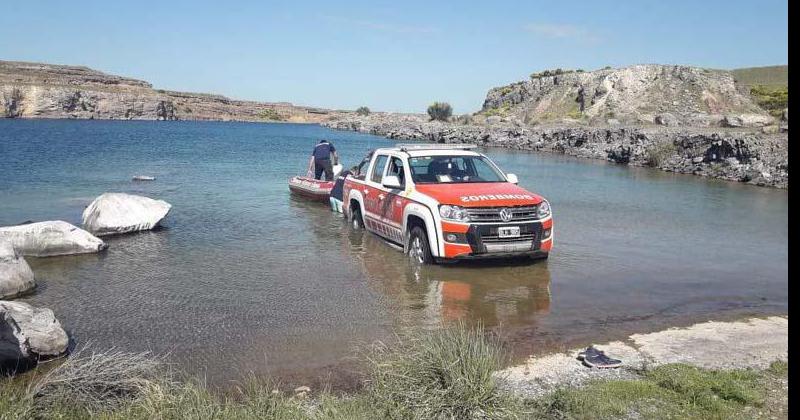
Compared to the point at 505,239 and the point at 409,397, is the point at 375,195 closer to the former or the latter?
the point at 505,239

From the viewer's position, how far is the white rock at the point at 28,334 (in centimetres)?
561

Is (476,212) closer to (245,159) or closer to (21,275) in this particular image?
(21,275)

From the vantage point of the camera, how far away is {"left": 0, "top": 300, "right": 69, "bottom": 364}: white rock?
5.61m

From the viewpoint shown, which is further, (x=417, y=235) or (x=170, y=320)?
(x=417, y=235)

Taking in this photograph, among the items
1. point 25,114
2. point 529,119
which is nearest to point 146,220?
point 529,119

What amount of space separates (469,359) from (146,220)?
10.1 m

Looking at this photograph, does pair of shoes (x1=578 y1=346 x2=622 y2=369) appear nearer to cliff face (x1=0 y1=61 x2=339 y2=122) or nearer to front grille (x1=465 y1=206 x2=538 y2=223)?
front grille (x1=465 y1=206 x2=538 y2=223)

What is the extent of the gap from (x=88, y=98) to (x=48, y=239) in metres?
119

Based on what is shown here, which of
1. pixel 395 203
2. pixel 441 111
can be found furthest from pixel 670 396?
pixel 441 111

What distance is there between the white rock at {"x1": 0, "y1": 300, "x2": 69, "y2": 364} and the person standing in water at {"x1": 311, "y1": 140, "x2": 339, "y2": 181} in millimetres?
11755

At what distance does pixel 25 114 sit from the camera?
104188 millimetres

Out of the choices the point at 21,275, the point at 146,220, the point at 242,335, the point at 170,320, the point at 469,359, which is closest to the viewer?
the point at 469,359

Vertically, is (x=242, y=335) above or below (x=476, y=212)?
below

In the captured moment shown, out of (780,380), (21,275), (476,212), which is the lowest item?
(780,380)
